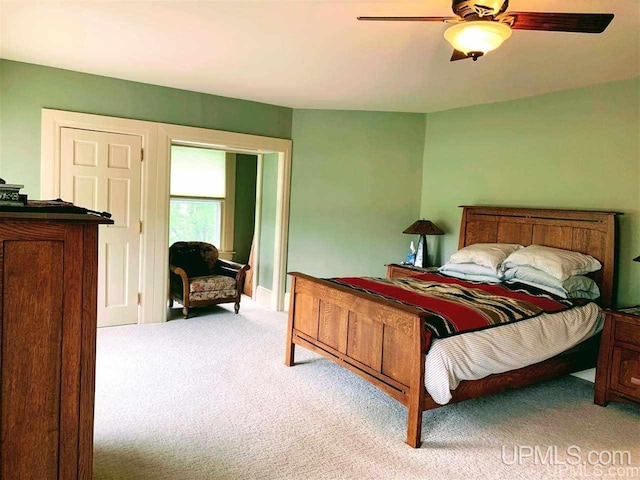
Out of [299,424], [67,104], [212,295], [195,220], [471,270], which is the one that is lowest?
[299,424]

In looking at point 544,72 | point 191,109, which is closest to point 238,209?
point 191,109

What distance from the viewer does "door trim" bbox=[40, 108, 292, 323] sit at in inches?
162

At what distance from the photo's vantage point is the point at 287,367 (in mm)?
3643

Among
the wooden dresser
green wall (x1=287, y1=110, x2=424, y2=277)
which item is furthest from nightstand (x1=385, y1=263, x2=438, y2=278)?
the wooden dresser

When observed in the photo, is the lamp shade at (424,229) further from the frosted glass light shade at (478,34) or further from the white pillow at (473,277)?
the frosted glass light shade at (478,34)

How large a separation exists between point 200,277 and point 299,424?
2739mm

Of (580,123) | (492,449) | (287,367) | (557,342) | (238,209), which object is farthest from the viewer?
(238,209)

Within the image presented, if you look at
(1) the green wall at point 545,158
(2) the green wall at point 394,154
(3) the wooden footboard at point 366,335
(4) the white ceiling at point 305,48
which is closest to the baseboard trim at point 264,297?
(2) the green wall at point 394,154

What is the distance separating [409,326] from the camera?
2.61 metres

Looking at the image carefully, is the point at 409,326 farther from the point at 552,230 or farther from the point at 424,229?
the point at 424,229

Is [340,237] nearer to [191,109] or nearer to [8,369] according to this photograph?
[191,109]

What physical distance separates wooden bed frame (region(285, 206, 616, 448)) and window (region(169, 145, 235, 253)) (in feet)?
11.3

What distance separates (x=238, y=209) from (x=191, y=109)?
237cm

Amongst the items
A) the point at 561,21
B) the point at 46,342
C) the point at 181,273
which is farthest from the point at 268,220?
the point at 46,342
